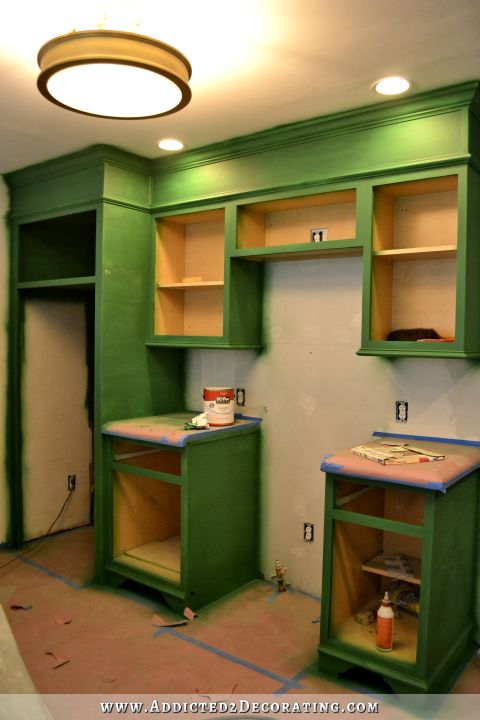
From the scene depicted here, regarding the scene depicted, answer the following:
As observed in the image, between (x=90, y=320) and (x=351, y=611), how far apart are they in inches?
111

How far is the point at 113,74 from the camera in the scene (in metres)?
1.91

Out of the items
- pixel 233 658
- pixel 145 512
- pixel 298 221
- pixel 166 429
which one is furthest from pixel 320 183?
pixel 233 658

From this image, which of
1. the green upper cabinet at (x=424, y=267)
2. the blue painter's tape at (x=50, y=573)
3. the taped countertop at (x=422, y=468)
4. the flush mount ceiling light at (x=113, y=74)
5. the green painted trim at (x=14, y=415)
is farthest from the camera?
the green painted trim at (x=14, y=415)

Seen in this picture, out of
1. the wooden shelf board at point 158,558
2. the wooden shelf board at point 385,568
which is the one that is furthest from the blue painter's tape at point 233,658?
the wooden shelf board at point 385,568

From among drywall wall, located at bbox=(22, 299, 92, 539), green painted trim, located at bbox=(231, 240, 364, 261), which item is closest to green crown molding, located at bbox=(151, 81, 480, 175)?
green painted trim, located at bbox=(231, 240, 364, 261)

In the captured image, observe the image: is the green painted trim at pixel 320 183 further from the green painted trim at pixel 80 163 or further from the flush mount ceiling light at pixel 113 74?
the flush mount ceiling light at pixel 113 74

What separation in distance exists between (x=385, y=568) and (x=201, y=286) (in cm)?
187

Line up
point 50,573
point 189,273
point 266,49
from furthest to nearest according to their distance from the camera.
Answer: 1. point 189,273
2. point 50,573
3. point 266,49

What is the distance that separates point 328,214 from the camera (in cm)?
319

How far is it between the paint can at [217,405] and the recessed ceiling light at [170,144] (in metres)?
1.40

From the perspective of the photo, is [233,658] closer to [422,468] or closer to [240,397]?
[422,468]

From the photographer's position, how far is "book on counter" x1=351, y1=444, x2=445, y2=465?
2412mm

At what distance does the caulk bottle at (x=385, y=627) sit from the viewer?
2416 millimetres

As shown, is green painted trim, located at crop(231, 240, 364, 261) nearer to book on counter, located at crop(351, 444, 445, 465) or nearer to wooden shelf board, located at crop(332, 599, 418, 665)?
book on counter, located at crop(351, 444, 445, 465)
